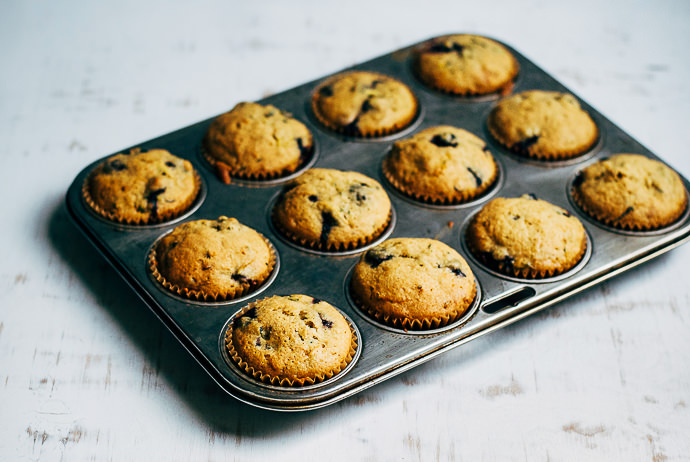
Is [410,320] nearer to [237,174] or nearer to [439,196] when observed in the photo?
[439,196]

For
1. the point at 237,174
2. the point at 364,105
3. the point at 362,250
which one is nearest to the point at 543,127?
the point at 364,105

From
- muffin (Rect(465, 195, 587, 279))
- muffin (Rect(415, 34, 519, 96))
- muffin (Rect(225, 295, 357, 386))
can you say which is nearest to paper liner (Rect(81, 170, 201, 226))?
muffin (Rect(225, 295, 357, 386))

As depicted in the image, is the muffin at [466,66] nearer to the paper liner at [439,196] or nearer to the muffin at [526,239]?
the paper liner at [439,196]

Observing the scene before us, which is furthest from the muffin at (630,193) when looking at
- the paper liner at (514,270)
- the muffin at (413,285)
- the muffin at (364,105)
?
the muffin at (364,105)

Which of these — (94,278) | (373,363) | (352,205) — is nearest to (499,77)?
(352,205)

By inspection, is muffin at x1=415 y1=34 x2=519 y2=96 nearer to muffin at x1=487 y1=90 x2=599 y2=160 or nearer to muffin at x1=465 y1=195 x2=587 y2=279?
muffin at x1=487 y1=90 x2=599 y2=160

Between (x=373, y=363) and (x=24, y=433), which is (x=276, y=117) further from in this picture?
(x=24, y=433)
